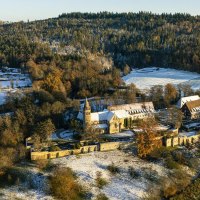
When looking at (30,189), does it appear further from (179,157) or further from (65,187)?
(179,157)

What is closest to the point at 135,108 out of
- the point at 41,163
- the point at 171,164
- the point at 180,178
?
the point at 171,164

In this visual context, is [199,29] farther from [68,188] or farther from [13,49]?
[68,188]

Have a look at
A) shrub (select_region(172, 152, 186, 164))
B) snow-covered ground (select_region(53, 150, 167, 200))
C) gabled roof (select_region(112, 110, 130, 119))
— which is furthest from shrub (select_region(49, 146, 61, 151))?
shrub (select_region(172, 152, 186, 164))

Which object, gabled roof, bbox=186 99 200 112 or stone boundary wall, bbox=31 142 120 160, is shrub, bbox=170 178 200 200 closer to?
stone boundary wall, bbox=31 142 120 160

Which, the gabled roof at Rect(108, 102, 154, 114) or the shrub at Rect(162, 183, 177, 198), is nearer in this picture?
the shrub at Rect(162, 183, 177, 198)

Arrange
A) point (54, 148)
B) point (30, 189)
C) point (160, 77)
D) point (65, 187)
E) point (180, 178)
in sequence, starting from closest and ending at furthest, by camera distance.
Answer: point (65, 187) < point (30, 189) < point (180, 178) < point (54, 148) < point (160, 77)

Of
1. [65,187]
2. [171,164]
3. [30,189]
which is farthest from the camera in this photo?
[171,164]
